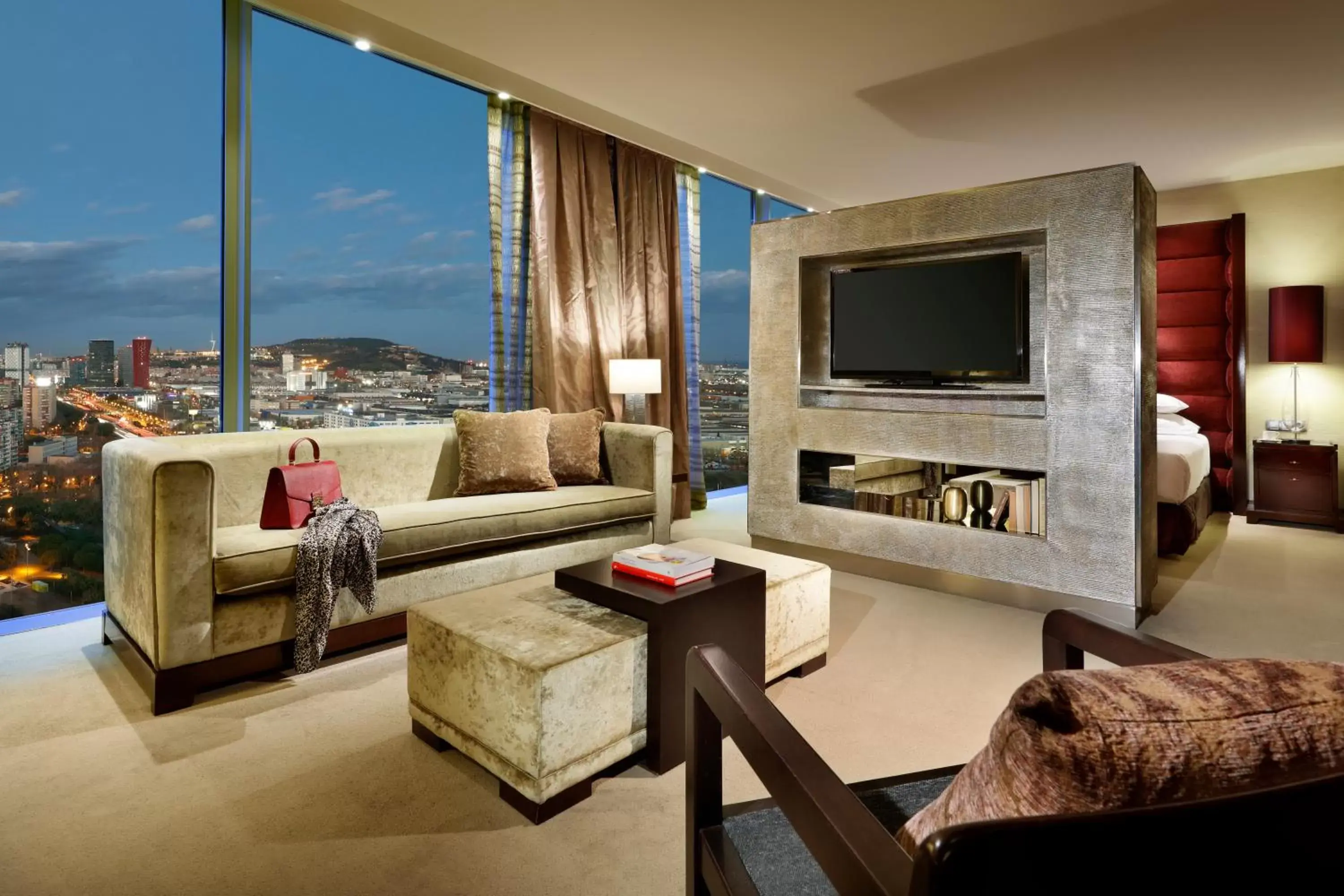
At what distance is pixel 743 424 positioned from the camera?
688 centimetres

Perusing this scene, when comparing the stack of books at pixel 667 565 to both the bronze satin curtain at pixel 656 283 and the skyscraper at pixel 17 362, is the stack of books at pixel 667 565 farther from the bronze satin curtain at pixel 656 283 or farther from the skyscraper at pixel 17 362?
the bronze satin curtain at pixel 656 283

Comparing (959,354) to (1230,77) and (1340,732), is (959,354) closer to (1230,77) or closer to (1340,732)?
(1230,77)

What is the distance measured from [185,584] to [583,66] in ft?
10.0

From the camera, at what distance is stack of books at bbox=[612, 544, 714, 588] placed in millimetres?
2105

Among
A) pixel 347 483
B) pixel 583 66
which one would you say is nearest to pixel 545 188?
pixel 583 66

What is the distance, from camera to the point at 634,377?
482cm

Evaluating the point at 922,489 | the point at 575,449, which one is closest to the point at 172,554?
the point at 575,449

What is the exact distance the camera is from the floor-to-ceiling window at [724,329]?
20.9 feet

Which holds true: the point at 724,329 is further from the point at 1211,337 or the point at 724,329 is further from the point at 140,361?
the point at 140,361

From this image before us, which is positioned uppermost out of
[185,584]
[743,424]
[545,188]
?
[545,188]

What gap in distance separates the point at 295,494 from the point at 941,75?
147 inches

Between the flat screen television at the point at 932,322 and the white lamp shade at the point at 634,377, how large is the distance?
121 cm

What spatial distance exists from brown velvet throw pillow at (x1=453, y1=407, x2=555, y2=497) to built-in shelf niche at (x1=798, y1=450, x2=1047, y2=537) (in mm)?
1437

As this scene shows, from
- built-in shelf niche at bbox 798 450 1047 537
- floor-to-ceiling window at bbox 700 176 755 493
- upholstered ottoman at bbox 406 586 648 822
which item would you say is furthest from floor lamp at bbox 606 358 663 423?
upholstered ottoman at bbox 406 586 648 822
